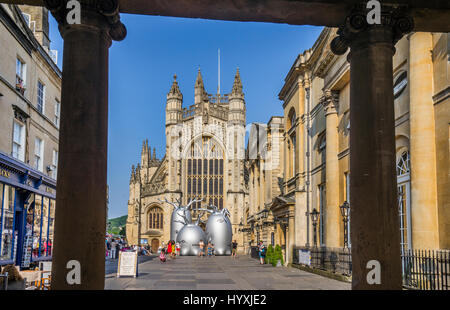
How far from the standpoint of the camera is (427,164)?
13.2 metres

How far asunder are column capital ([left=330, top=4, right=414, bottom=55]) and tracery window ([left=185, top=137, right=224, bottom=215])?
7752cm

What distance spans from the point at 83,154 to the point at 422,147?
9.92 meters

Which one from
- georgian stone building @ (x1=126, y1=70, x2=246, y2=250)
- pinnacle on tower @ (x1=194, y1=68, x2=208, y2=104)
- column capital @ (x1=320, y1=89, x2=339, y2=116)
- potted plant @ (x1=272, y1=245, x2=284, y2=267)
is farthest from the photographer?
pinnacle on tower @ (x1=194, y1=68, x2=208, y2=104)

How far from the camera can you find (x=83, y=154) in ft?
21.5

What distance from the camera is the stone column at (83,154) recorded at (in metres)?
6.47

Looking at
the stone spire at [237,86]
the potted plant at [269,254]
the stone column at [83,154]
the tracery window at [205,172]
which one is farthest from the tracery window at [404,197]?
the stone spire at [237,86]

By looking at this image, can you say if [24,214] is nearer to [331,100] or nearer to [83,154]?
[83,154]

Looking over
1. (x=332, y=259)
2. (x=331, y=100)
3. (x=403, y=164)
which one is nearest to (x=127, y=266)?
(x=332, y=259)

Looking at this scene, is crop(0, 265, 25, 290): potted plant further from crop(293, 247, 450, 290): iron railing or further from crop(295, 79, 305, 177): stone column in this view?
crop(295, 79, 305, 177): stone column

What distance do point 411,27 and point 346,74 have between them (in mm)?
13336

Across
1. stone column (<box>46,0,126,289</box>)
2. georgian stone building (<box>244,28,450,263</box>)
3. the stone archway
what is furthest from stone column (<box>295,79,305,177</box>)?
the stone archway

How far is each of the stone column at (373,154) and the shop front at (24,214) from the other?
10.5m

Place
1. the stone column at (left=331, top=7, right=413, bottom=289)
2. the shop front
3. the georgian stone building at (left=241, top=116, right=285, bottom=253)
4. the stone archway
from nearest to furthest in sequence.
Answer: the stone column at (left=331, top=7, right=413, bottom=289) < the shop front < the georgian stone building at (left=241, top=116, right=285, bottom=253) < the stone archway

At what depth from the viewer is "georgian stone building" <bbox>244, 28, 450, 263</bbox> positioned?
13.0 metres
